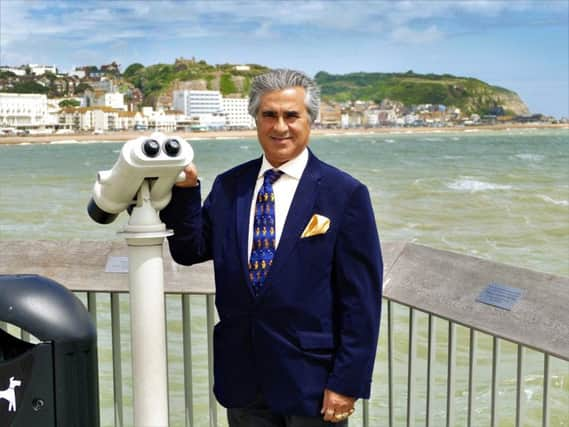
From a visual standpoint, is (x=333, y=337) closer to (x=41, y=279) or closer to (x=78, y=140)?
(x=41, y=279)

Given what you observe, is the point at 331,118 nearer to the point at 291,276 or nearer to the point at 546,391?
the point at 546,391

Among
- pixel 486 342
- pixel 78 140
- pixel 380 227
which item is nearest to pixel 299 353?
pixel 486 342

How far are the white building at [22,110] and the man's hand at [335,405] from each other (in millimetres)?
136690

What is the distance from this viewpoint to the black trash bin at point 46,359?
66.4 inches

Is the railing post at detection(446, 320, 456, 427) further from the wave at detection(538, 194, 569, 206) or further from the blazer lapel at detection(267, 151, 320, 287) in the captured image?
Result: the wave at detection(538, 194, 569, 206)

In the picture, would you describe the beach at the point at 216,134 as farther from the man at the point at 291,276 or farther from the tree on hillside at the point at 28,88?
the man at the point at 291,276

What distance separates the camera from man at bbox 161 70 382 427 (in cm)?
188

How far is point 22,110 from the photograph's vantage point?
13175 centimetres

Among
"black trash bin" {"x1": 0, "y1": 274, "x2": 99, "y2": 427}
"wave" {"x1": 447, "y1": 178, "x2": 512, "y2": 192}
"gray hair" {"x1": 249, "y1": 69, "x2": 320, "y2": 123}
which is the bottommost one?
"wave" {"x1": 447, "y1": 178, "x2": 512, "y2": 192}

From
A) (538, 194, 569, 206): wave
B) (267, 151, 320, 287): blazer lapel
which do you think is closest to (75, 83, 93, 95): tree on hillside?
(538, 194, 569, 206): wave

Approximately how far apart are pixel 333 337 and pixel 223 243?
34 centimetres

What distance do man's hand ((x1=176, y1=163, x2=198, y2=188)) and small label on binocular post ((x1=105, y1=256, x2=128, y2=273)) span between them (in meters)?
0.76

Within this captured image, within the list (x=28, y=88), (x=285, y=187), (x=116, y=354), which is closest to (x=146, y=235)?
(x=285, y=187)

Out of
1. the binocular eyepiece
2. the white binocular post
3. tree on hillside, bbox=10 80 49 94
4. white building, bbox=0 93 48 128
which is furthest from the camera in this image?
tree on hillside, bbox=10 80 49 94
